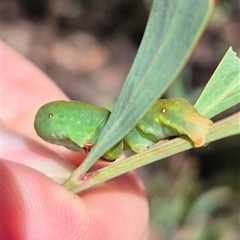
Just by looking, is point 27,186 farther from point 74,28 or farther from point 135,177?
point 74,28

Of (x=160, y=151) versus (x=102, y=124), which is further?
(x=102, y=124)

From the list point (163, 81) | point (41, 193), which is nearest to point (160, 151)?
point (163, 81)

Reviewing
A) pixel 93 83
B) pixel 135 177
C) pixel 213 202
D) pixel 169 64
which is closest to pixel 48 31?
pixel 93 83

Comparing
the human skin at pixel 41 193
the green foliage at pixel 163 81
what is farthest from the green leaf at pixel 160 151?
the human skin at pixel 41 193

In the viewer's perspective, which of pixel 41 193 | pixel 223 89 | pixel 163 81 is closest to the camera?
pixel 163 81

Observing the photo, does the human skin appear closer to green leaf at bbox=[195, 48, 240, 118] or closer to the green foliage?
the green foliage

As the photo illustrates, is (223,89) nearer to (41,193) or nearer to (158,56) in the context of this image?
(158,56)

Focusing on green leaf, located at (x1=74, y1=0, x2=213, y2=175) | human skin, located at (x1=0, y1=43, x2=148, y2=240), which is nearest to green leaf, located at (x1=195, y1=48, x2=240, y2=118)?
green leaf, located at (x1=74, y1=0, x2=213, y2=175)
